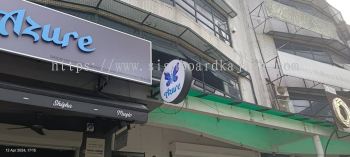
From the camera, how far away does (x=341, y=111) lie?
11.5 meters

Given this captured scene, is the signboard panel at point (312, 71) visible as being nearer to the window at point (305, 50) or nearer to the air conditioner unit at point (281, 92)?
the air conditioner unit at point (281, 92)

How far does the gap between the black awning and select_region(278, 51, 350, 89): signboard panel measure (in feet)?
31.4

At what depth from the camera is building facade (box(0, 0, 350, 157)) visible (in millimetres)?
5758

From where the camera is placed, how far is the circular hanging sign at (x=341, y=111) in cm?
1090

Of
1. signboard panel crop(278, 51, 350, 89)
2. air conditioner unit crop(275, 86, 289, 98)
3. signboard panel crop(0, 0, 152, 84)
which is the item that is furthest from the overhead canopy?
signboard panel crop(278, 51, 350, 89)

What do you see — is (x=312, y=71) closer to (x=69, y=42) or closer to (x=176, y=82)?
(x=176, y=82)

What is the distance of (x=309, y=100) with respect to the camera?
49.6 feet

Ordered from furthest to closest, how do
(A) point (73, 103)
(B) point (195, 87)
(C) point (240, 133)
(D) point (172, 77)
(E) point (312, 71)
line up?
(E) point (312, 71), (B) point (195, 87), (C) point (240, 133), (D) point (172, 77), (A) point (73, 103)

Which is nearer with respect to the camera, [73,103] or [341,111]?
[73,103]

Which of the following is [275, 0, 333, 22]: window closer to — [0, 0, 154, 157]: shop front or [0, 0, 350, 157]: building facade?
[0, 0, 350, 157]: building facade

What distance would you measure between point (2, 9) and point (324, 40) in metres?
16.4

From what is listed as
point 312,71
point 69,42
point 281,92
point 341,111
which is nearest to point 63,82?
point 69,42

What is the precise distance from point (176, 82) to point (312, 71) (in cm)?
1071

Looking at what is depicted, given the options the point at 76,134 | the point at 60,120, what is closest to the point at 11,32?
the point at 60,120
